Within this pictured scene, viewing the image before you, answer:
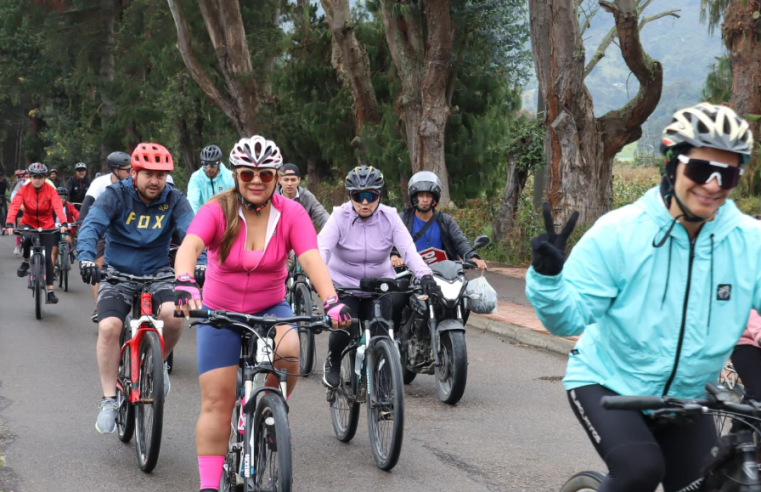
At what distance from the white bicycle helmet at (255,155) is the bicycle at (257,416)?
779mm

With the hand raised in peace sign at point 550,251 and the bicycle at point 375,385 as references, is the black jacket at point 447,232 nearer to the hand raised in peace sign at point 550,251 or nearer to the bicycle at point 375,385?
the bicycle at point 375,385

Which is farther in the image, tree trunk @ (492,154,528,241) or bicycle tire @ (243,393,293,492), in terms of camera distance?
tree trunk @ (492,154,528,241)

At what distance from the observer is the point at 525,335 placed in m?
11.2

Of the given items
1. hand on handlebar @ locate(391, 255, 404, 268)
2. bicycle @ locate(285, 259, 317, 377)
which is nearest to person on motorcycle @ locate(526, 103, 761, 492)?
hand on handlebar @ locate(391, 255, 404, 268)

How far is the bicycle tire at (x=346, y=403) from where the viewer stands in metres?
6.55

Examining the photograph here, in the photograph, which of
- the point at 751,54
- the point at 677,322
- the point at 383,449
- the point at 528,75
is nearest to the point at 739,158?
the point at 677,322

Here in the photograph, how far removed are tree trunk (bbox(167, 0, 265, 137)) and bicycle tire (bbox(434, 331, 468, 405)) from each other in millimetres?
21517

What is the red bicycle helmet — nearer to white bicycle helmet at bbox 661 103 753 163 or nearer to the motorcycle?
the motorcycle

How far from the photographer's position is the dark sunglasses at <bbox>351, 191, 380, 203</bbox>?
7.23m

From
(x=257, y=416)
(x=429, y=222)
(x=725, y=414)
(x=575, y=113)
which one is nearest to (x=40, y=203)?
(x=429, y=222)

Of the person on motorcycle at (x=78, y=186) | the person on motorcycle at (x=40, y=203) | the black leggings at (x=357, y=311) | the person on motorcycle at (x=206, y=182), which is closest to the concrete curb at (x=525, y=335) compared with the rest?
the black leggings at (x=357, y=311)

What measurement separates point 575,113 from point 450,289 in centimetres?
878

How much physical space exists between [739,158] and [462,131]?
19660 millimetres

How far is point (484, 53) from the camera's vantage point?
22391 mm
